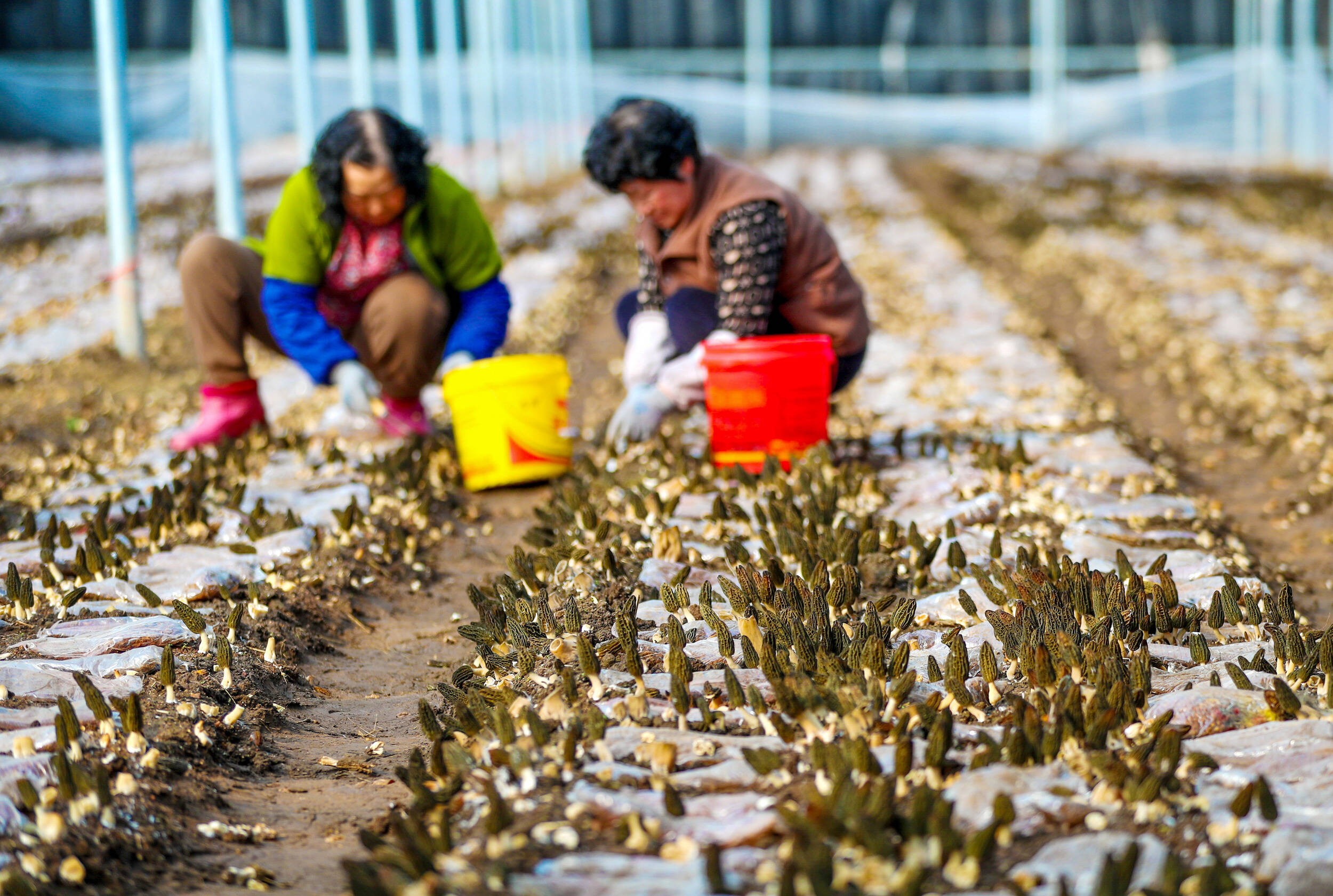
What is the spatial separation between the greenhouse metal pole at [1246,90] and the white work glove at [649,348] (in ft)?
79.5

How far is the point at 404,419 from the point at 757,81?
2671 centimetres

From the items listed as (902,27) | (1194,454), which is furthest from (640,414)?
(902,27)

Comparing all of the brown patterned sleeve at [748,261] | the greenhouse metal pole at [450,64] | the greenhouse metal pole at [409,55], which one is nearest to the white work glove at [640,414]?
the brown patterned sleeve at [748,261]

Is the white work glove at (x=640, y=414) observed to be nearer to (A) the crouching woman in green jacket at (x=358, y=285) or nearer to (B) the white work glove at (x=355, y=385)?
(A) the crouching woman in green jacket at (x=358, y=285)

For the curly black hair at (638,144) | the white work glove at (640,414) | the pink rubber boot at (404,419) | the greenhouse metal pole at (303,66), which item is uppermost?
the greenhouse metal pole at (303,66)

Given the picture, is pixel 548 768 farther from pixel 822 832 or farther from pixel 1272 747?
pixel 1272 747

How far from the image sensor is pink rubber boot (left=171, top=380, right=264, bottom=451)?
197 inches

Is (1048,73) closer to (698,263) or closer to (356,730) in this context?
(698,263)

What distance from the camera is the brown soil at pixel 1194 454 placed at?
3.97 m

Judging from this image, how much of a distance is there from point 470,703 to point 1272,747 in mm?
1581

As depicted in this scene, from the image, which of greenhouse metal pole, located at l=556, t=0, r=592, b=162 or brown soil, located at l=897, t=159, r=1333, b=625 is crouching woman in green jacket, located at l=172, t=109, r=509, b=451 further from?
greenhouse metal pole, located at l=556, t=0, r=592, b=162

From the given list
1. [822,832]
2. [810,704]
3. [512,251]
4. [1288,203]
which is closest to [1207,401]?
[810,704]

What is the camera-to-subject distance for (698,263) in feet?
14.7

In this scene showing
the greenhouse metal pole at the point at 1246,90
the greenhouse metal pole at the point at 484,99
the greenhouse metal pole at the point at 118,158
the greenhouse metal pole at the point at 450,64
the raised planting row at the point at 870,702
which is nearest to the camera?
the raised planting row at the point at 870,702
